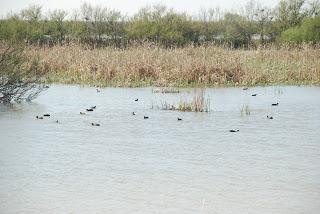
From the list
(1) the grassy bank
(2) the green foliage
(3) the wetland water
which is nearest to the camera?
(3) the wetland water

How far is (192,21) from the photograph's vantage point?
44344mm

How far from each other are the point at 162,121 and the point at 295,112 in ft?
10.3

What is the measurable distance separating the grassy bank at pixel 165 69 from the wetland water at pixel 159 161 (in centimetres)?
627

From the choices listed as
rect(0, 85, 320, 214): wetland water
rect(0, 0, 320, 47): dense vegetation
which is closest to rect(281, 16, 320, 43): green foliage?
rect(0, 0, 320, 47): dense vegetation

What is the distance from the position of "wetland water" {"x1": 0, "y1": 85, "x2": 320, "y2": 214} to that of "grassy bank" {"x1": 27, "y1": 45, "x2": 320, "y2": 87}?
6272 millimetres

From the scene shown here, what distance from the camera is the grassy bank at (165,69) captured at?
2072cm

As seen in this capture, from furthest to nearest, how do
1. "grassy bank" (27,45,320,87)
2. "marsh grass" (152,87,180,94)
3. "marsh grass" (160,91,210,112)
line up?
"grassy bank" (27,45,320,87), "marsh grass" (152,87,180,94), "marsh grass" (160,91,210,112)

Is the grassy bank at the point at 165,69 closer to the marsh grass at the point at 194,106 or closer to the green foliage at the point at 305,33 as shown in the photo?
the marsh grass at the point at 194,106

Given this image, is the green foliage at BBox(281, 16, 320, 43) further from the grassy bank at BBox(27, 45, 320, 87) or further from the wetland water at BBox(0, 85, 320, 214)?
the wetland water at BBox(0, 85, 320, 214)

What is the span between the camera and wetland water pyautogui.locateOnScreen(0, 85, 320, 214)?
6.04 meters

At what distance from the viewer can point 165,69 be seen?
70.2ft

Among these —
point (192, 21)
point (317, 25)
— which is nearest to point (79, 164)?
point (317, 25)

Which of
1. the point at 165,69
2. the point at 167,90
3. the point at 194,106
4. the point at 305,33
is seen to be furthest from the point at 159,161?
the point at 305,33

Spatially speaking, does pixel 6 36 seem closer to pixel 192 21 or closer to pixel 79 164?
pixel 192 21
